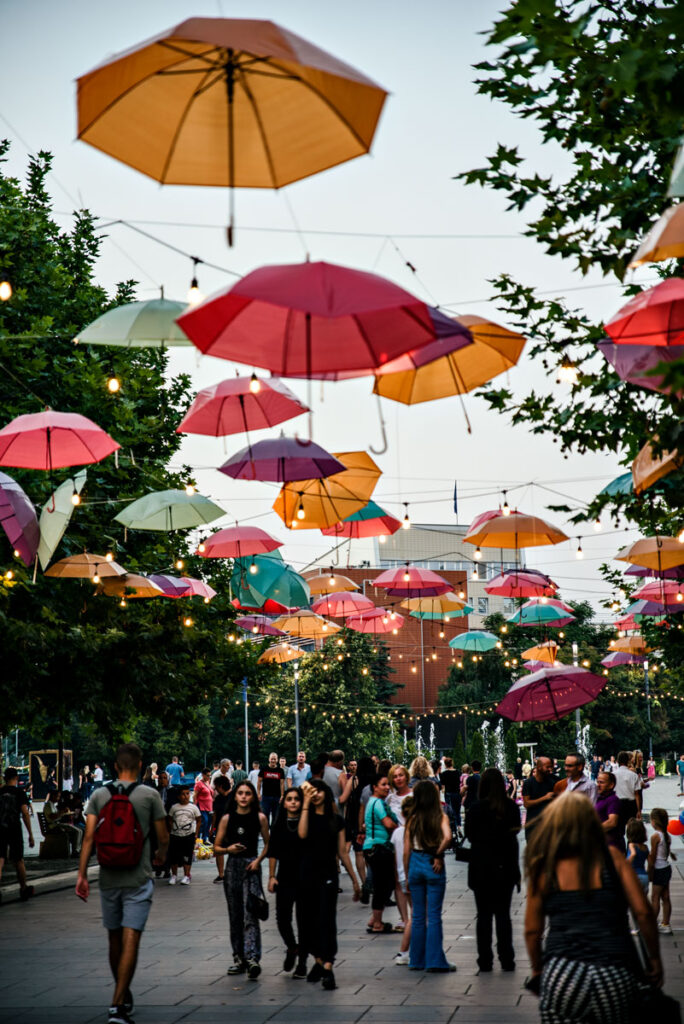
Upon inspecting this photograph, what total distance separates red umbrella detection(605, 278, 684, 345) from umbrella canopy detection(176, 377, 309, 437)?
4901 millimetres

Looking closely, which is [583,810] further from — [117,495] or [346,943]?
[117,495]

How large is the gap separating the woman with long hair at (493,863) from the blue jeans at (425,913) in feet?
1.31

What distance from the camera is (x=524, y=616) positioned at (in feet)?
90.9

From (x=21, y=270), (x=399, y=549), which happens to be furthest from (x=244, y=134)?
(x=399, y=549)

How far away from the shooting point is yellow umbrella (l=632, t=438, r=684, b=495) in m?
9.20

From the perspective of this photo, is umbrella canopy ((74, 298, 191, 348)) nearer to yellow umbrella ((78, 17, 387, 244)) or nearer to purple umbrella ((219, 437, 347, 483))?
yellow umbrella ((78, 17, 387, 244))

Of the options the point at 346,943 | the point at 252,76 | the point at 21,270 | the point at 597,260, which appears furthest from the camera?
the point at 21,270

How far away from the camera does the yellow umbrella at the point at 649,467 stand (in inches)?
362

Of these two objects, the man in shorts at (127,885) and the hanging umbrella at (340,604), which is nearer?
the man in shorts at (127,885)

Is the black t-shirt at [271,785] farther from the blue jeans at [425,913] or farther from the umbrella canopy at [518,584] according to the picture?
the blue jeans at [425,913]

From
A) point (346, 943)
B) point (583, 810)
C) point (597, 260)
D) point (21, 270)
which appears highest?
point (21, 270)

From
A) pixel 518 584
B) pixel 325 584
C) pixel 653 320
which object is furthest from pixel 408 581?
pixel 653 320

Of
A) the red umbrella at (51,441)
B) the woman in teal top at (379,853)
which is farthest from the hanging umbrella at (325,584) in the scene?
the red umbrella at (51,441)

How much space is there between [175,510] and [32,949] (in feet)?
20.2
